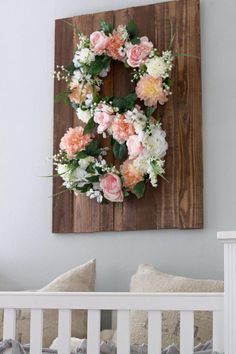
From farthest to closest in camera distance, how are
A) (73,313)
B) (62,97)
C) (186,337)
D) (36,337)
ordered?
(62,97), (73,313), (36,337), (186,337)

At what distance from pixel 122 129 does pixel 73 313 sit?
655mm

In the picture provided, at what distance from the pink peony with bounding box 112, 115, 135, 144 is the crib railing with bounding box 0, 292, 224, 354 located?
2.86ft

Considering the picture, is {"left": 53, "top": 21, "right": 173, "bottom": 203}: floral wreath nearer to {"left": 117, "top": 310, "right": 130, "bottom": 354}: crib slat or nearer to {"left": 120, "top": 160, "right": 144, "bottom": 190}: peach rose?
{"left": 120, "top": 160, "right": 144, "bottom": 190}: peach rose

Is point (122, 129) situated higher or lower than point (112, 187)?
higher

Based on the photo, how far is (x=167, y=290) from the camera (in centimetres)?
255

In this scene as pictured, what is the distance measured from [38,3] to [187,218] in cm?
110

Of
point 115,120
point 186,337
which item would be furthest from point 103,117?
point 186,337

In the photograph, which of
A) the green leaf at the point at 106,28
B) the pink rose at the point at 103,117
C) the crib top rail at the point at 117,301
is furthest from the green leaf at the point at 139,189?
the crib top rail at the point at 117,301

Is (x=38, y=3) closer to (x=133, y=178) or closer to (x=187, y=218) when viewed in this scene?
(x=133, y=178)

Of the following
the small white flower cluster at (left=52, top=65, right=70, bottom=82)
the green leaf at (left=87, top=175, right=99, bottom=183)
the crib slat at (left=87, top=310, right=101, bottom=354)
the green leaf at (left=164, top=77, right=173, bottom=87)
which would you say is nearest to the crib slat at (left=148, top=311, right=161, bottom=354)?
the crib slat at (left=87, top=310, right=101, bottom=354)

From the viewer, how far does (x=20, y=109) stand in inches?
125

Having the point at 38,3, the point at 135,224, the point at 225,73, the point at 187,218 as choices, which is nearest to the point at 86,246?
the point at 135,224

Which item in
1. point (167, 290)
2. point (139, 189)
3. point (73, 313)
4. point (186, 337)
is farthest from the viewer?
point (139, 189)

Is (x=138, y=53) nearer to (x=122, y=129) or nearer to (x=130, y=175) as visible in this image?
(x=122, y=129)
